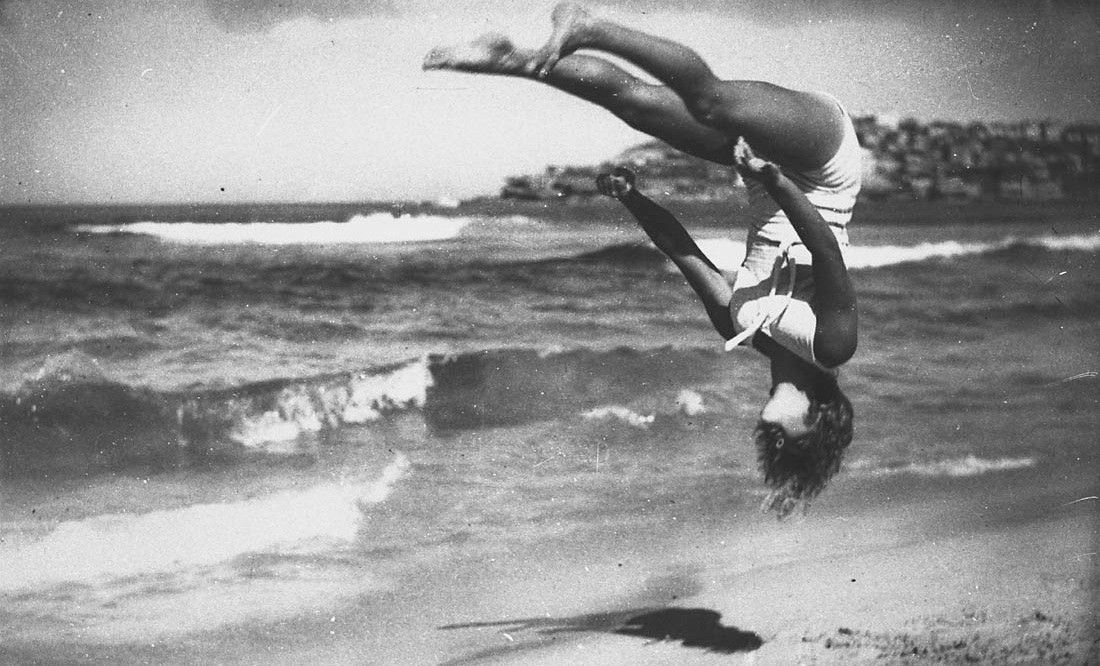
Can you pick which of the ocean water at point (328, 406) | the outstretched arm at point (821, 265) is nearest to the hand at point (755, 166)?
the outstretched arm at point (821, 265)

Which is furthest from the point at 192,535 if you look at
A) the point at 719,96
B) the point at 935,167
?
the point at 935,167

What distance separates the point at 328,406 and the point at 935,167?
2210mm

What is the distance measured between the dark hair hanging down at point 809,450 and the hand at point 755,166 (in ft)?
2.58

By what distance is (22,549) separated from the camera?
3277mm

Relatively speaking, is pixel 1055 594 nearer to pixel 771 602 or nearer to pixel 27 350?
pixel 771 602

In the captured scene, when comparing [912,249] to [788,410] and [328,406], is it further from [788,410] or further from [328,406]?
[328,406]

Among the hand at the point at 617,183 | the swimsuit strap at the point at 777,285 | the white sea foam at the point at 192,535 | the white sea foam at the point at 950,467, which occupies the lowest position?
the white sea foam at the point at 192,535

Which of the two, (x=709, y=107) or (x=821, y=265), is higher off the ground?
(x=709, y=107)

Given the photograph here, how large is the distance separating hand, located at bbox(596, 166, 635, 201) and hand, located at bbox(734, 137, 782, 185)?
402 mm

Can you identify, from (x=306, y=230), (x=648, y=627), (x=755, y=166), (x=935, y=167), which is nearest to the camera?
(x=755, y=166)

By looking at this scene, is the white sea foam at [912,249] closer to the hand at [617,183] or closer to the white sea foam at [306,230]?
the hand at [617,183]

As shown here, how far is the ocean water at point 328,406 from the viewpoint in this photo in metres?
3.29

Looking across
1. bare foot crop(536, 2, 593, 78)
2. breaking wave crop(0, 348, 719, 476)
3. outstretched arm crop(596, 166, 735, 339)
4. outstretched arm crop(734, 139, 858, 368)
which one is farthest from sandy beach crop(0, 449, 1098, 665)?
bare foot crop(536, 2, 593, 78)

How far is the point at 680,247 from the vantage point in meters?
3.54
